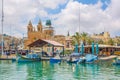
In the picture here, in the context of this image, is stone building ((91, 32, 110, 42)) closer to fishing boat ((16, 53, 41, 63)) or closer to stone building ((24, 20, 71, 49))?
stone building ((24, 20, 71, 49))

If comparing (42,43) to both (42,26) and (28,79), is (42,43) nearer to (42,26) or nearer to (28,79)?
(28,79)

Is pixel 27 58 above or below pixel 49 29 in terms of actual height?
below

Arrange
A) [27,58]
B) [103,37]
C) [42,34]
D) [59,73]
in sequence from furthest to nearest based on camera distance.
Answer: [103,37] → [42,34] → [27,58] → [59,73]

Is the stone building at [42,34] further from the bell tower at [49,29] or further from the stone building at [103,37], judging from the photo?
the stone building at [103,37]

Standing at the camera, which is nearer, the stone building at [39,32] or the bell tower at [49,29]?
the stone building at [39,32]

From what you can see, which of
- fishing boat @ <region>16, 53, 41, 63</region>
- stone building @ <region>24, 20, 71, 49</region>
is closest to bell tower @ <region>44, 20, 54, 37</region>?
stone building @ <region>24, 20, 71, 49</region>

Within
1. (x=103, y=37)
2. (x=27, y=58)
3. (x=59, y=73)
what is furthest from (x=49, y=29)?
(x=59, y=73)

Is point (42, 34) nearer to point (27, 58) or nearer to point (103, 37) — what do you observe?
point (103, 37)

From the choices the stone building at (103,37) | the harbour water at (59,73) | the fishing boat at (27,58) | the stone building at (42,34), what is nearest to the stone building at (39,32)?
the stone building at (42,34)

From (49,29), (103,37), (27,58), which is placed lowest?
(27,58)

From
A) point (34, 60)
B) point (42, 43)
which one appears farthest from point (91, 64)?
point (42, 43)

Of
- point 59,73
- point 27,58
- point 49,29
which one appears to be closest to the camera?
point 59,73

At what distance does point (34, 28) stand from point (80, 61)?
81.4m

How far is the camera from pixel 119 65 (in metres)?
50.2
